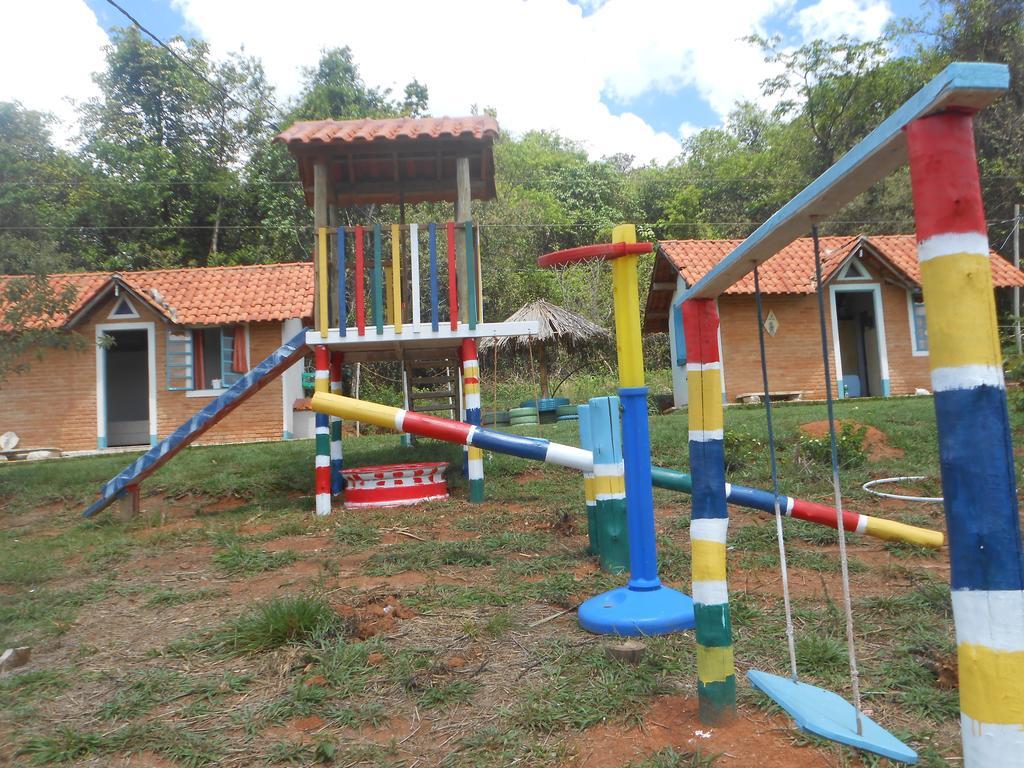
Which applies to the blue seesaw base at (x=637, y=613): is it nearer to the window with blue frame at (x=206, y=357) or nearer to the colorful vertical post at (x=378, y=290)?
the colorful vertical post at (x=378, y=290)

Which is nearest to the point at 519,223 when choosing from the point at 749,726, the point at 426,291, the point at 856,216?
the point at 426,291

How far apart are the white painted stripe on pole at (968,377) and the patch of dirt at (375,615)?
2.75 m

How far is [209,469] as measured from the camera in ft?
28.8

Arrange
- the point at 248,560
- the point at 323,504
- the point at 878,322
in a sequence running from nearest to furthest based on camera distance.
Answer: the point at 248,560 < the point at 323,504 < the point at 878,322

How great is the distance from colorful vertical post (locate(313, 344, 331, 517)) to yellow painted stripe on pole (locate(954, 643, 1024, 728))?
6044 millimetres

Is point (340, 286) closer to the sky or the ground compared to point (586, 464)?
closer to the sky

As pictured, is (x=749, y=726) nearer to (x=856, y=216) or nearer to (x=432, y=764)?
(x=432, y=764)

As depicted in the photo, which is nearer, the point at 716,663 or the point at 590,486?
the point at 716,663

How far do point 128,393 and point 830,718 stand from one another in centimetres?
2013

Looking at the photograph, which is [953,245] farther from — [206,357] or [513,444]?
[206,357]

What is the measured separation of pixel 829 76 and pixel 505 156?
16.7 meters

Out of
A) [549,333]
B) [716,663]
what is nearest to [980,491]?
[716,663]

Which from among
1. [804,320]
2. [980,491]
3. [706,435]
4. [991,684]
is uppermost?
[804,320]

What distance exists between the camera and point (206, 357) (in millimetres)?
14789
